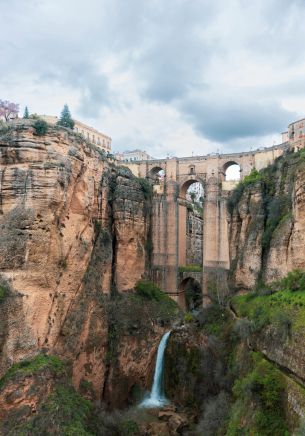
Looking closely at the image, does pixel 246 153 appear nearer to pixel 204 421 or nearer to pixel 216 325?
pixel 216 325

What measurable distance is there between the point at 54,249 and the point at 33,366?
15.7ft

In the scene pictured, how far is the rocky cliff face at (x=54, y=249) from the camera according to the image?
52.9ft

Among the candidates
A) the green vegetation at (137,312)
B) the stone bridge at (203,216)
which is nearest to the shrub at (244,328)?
the green vegetation at (137,312)

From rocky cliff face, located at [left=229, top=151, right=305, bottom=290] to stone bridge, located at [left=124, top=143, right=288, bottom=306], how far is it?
47.0 inches

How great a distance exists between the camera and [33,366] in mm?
15141

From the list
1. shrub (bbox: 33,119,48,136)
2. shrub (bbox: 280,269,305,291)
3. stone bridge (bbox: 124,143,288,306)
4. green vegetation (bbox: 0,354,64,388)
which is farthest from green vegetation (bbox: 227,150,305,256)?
green vegetation (bbox: 0,354,64,388)

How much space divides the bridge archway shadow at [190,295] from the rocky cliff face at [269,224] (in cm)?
522

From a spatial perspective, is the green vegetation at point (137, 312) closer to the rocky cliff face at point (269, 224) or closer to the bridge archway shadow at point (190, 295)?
the bridge archway shadow at point (190, 295)

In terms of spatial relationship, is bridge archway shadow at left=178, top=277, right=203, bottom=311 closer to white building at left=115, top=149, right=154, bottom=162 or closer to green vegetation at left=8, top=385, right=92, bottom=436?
green vegetation at left=8, top=385, right=92, bottom=436

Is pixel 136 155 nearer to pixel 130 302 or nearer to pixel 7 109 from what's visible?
pixel 7 109

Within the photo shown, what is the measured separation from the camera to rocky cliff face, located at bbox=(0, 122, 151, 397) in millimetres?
16109

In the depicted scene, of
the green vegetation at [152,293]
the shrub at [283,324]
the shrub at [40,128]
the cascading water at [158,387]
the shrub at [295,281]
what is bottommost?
the cascading water at [158,387]

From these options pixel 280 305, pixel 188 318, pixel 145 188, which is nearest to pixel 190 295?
pixel 188 318

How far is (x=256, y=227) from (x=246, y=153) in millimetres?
6696
